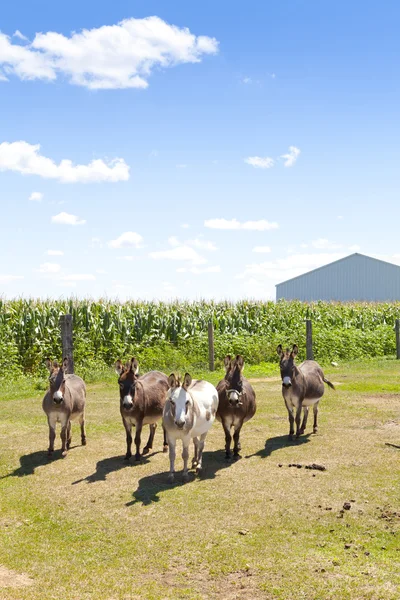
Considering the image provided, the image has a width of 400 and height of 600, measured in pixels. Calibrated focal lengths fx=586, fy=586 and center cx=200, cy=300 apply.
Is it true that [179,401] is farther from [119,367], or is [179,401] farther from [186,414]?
[119,367]

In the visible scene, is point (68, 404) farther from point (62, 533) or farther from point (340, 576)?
point (340, 576)

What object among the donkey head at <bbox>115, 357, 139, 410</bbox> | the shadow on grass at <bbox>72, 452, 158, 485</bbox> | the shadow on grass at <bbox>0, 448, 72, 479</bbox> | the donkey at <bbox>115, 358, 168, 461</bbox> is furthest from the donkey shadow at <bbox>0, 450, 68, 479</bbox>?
the donkey head at <bbox>115, 357, 139, 410</bbox>

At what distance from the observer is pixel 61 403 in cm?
1091

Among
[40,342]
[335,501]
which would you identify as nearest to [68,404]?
[335,501]

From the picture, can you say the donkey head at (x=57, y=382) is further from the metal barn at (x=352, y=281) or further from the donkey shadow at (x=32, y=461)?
the metal barn at (x=352, y=281)

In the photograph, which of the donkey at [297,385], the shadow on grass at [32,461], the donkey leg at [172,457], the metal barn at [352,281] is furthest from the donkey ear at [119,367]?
the metal barn at [352,281]

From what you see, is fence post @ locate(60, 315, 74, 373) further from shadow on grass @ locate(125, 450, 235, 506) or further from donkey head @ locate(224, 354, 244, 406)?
donkey head @ locate(224, 354, 244, 406)

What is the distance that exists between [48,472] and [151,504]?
265 cm

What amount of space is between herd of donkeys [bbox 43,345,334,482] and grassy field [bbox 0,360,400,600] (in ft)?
1.66

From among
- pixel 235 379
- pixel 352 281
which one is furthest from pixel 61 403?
pixel 352 281

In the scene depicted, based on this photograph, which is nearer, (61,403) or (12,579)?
(12,579)

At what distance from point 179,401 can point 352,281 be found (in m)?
55.7

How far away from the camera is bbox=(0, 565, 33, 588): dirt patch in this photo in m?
6.21

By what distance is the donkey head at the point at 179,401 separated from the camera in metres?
8.72
